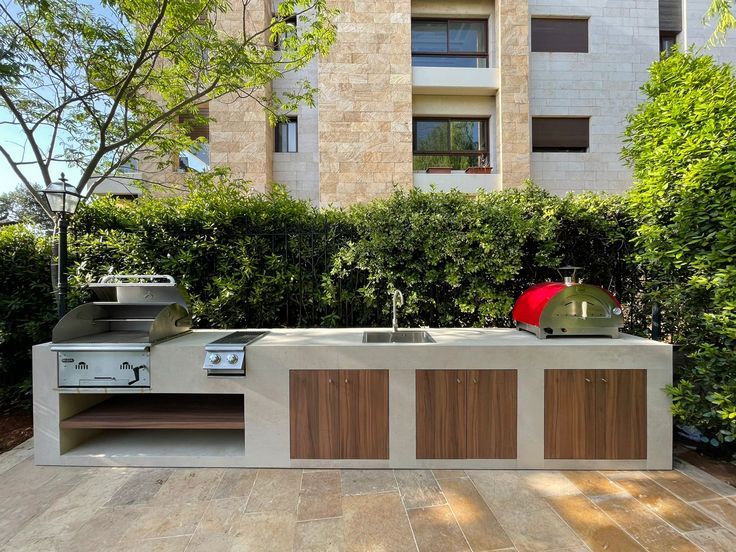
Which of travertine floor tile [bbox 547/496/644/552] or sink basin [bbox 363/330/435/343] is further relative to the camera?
sink basin [bbox 363/330/435/343]

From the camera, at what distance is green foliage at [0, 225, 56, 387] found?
139 inches

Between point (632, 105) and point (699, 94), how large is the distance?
6.43 m

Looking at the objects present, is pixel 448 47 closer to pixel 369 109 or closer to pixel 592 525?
pixel 369 109

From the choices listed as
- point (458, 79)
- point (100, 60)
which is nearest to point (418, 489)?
point (100, 60)

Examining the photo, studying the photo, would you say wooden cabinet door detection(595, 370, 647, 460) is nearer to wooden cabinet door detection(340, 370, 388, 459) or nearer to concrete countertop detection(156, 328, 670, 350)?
concrete countertop detection(156, 328, 670, 350)

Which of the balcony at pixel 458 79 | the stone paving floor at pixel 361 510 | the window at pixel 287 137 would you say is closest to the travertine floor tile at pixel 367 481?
the stone paving floor at pixel 361 510

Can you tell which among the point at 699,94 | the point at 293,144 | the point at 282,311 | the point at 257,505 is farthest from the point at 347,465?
the point at 293,144

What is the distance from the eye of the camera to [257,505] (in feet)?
6.86

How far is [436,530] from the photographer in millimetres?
1866

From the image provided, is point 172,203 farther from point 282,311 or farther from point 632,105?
point 632,105

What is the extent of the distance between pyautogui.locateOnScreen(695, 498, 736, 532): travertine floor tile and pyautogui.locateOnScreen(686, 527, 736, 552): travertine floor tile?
0.30 feet

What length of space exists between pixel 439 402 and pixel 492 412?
389 mm

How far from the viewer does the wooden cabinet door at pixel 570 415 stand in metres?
2.44

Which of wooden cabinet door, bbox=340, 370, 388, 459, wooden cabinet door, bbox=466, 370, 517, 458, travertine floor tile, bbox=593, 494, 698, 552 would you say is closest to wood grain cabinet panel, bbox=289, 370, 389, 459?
wooden cabinet door, bbox=340, 370, 388, 459
